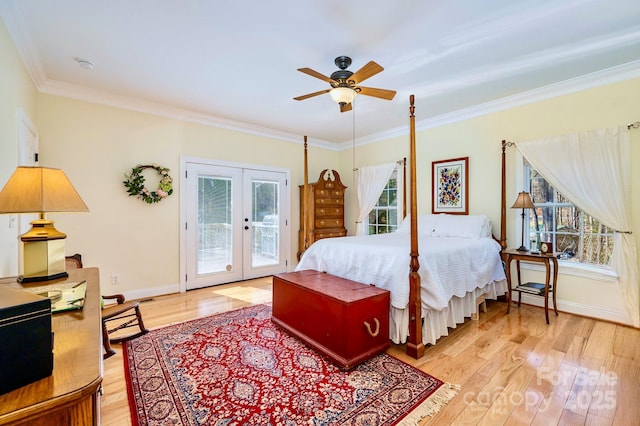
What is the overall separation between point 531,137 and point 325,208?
→ 3.06 meters

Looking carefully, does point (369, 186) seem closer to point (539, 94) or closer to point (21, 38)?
point (539, 94)

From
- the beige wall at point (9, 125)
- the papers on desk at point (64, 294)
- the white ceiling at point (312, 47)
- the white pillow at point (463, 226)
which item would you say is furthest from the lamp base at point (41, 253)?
the white pillow at point (463, 226)

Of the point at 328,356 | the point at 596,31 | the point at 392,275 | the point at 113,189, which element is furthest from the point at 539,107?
the point at 113,189

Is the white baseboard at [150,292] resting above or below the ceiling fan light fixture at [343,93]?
below

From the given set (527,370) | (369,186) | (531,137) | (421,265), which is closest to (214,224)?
(369,186)

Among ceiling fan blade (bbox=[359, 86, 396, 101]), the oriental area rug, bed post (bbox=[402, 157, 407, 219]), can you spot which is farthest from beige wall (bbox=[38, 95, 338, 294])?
bed post (bbox=[402, 157, 407, 219])

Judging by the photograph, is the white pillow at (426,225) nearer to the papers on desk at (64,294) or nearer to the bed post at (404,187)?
the bed post at (404,187)

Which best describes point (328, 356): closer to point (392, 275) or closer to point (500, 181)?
point (392, 275)

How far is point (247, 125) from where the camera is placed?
15.2 feet

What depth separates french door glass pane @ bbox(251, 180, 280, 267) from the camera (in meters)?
4.79

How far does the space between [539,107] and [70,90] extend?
5339 mm

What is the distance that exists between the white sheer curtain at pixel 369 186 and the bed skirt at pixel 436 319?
2420 mm

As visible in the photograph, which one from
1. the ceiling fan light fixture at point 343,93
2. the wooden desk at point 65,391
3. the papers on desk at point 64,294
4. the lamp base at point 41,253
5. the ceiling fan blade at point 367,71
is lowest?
the wooden desk at point 65,391

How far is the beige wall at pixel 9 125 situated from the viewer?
2.00 meters
